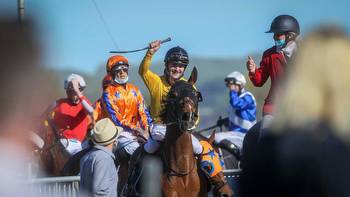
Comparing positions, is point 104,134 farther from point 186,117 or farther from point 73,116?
point 73,116

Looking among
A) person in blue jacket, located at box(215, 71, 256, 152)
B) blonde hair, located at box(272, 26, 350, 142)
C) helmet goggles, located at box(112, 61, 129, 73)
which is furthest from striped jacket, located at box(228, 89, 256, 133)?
blonde hair, located at box(272, 26, 350, 142)

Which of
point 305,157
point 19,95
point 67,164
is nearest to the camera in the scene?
point 305,157

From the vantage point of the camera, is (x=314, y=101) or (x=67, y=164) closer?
(x=314, y=101)

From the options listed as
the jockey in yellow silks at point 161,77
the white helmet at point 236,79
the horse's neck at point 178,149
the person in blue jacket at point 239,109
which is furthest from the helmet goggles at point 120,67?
the white helmet at point 236,79

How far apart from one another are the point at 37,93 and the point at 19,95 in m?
0.07

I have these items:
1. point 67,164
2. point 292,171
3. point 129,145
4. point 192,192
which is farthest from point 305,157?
point 67,164

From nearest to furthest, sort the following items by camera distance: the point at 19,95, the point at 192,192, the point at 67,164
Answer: the point at 19,95 < the point at 192,192 < the point at 67,164

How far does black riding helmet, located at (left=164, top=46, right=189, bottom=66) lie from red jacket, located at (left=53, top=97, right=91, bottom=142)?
8.68 ft

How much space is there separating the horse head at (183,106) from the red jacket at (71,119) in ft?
13.0

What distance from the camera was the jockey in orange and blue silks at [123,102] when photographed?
10852 mm

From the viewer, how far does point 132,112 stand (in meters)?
11.0

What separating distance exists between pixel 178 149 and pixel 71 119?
4355 millimetres

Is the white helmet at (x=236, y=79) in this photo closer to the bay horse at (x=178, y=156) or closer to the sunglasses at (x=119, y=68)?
the sunglasses at (x=119, y=68)

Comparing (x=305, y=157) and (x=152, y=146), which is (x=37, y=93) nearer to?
(x=305, y=157)
